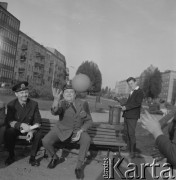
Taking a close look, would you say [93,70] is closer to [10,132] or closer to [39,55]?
[39,55]

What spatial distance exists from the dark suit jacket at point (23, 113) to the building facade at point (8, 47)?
202 feet

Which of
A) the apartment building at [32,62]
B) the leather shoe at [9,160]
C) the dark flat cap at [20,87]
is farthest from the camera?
the apartment building at [32,62]

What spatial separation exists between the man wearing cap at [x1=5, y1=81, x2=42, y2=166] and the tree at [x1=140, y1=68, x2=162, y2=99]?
96800 mm

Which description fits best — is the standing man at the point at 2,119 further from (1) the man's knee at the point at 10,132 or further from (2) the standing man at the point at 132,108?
(2) the standing man at the point at 132,108

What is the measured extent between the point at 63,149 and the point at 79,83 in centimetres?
154

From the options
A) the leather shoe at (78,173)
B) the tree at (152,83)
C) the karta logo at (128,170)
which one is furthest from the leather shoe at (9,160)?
the tree at (152,83)

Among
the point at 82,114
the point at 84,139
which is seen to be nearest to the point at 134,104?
the point at 82,114

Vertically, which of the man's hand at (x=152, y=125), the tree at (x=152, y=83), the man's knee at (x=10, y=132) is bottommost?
the man's knee at (x=10, y=132)

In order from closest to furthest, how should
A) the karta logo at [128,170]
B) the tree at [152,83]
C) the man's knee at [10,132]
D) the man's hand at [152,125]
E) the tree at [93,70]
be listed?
1. the man's hand at [152,125]
2. the karta logo at [128,170]
3. the man's knee at [10,132]
4. the tree at [93,70]
5. the tree at [152,83]

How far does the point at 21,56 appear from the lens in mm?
76688

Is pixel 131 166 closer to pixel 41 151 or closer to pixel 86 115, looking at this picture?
pixel 86 115

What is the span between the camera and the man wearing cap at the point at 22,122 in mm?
5668

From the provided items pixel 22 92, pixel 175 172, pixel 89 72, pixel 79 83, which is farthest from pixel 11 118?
pixel 89 72

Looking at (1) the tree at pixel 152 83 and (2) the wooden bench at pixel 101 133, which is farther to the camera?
(1) the tree at pixel 152 83
